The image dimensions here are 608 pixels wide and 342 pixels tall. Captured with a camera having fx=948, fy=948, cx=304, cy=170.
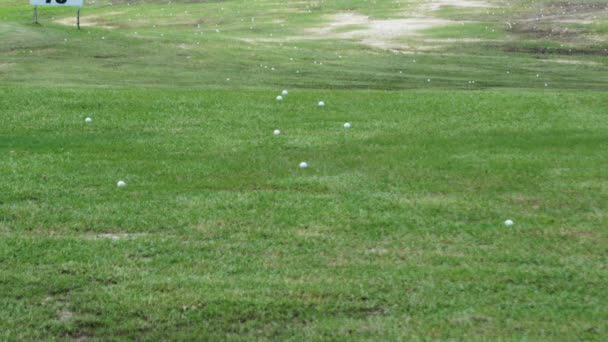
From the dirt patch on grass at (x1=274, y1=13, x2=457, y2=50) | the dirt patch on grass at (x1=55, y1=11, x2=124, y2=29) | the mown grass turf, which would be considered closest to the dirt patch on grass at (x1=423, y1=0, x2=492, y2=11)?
the dirt patch on grass at (x1=274, y1=13, x2=457, y2=50)

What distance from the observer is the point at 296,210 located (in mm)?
8898

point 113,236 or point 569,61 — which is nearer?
A: point 113,236

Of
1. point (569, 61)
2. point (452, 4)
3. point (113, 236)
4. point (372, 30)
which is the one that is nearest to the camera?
point (113, 236)

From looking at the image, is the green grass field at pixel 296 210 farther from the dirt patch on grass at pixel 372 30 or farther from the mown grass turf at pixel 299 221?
the dirt patch on grass at pixel 372 30

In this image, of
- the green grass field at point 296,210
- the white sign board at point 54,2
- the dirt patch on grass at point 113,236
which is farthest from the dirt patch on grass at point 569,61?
the dirt patch on grass at point 113,236

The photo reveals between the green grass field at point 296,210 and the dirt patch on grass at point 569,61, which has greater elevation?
the green grass field at point 296,210

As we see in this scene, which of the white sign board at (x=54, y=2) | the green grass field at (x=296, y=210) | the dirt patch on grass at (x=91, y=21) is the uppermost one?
the white sign board at (x=54, y=2)

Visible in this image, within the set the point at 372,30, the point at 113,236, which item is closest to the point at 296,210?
the point at 113,236

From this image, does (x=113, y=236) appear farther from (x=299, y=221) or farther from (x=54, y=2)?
(x=54, y=2)

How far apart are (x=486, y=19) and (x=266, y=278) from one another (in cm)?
3414

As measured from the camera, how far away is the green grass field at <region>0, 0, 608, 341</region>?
6293 mm

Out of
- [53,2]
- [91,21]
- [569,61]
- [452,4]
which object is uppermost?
[53,2]

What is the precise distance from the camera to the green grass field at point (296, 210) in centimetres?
629

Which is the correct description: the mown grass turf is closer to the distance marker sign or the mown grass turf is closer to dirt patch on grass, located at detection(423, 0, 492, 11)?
the distance marker sign
